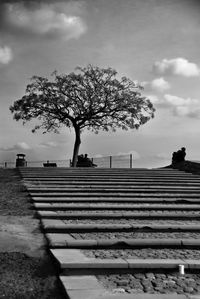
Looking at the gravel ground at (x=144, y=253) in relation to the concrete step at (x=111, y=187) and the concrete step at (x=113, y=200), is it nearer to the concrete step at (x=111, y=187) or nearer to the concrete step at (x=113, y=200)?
the concrete step at (x=113, y=200)

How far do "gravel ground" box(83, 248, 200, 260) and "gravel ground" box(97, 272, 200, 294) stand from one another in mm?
673

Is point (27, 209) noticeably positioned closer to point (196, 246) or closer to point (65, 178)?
point (196, 246)

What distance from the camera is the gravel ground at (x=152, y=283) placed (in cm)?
507

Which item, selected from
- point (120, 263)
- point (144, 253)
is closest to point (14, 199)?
point (144, 253)

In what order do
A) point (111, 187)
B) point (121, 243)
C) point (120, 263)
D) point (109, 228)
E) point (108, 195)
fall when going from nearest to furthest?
point (120, 263) < point (121, 243) < point (109, 228) < point (108, 195) < point (111, 187)

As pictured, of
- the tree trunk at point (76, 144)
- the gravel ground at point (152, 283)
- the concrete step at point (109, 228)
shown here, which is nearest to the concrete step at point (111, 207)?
the concrete step at point (109, 228)

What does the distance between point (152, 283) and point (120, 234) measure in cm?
246

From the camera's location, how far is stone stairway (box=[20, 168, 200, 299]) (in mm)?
5344

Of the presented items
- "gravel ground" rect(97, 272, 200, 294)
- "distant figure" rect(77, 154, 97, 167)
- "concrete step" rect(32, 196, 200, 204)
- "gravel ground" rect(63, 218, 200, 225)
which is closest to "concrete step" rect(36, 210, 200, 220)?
"gravel ground" rect(63, 218, 200, 225)

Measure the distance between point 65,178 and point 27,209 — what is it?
687cm

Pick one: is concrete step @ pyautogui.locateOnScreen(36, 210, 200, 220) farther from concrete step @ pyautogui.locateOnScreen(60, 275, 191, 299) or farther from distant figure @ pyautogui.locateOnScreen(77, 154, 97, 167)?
distant figure @ pyautogui.locateOnScreen(77, 154, 97, 167)

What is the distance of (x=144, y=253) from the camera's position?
6559 millimetres

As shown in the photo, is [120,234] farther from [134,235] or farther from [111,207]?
[111,207]

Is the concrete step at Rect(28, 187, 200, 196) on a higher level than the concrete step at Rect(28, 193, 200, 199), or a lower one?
higher
